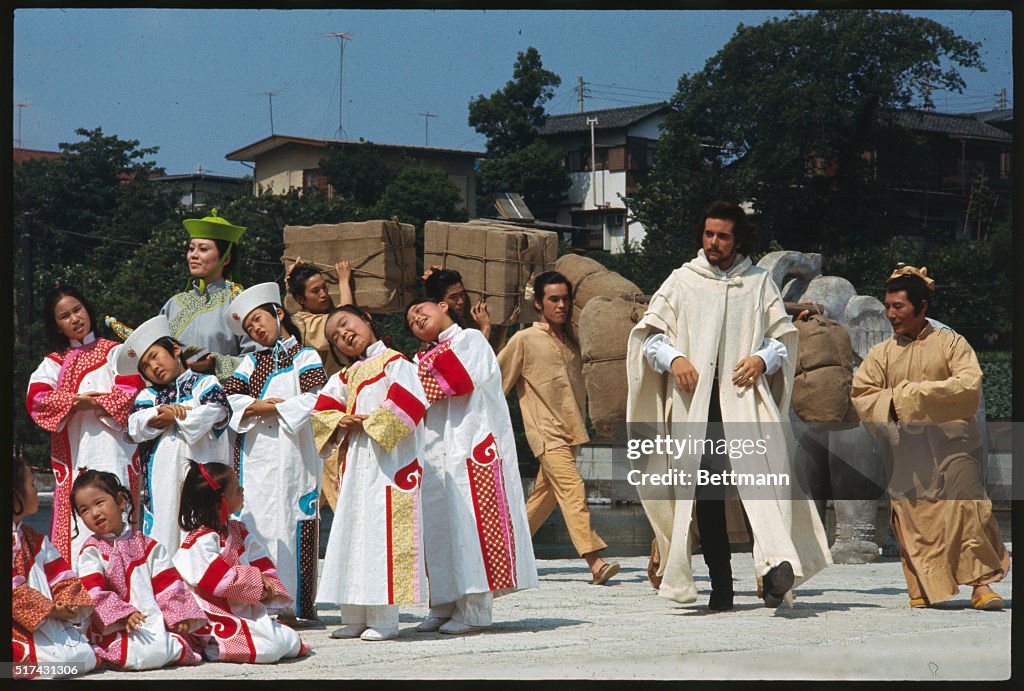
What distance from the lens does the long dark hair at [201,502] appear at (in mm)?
6219

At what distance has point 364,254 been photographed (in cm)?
917

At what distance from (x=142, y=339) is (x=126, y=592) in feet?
4.79

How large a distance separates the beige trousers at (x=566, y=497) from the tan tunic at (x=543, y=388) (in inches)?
3.6

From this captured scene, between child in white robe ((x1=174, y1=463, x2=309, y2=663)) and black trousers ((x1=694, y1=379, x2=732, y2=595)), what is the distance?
1970 millimetres

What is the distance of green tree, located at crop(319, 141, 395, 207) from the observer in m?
10.9

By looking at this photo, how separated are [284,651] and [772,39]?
561cm

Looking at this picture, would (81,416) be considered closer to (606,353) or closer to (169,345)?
(169,345)

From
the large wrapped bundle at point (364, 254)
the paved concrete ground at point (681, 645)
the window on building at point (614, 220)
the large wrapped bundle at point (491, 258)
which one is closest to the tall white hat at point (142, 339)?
the paved concrete ground at point (681, 645)

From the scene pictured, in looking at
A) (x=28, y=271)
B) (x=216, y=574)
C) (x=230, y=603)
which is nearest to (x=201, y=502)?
(x=216, y=574)

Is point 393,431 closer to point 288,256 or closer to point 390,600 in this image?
point 390,600

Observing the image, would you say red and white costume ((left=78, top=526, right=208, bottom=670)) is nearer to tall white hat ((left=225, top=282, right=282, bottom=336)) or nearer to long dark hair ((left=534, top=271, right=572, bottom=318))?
tall white hat ((left=225, top=282, right=282, bottom=336))

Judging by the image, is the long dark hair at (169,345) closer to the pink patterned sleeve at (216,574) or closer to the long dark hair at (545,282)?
the pink patterned sleeve at (216,574)

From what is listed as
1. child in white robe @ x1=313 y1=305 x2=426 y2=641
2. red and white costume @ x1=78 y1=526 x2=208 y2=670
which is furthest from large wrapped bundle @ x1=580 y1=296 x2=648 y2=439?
red and white costume @ x1=78 y1=526 x2=208 y2=670

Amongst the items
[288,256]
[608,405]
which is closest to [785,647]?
[608,405]
